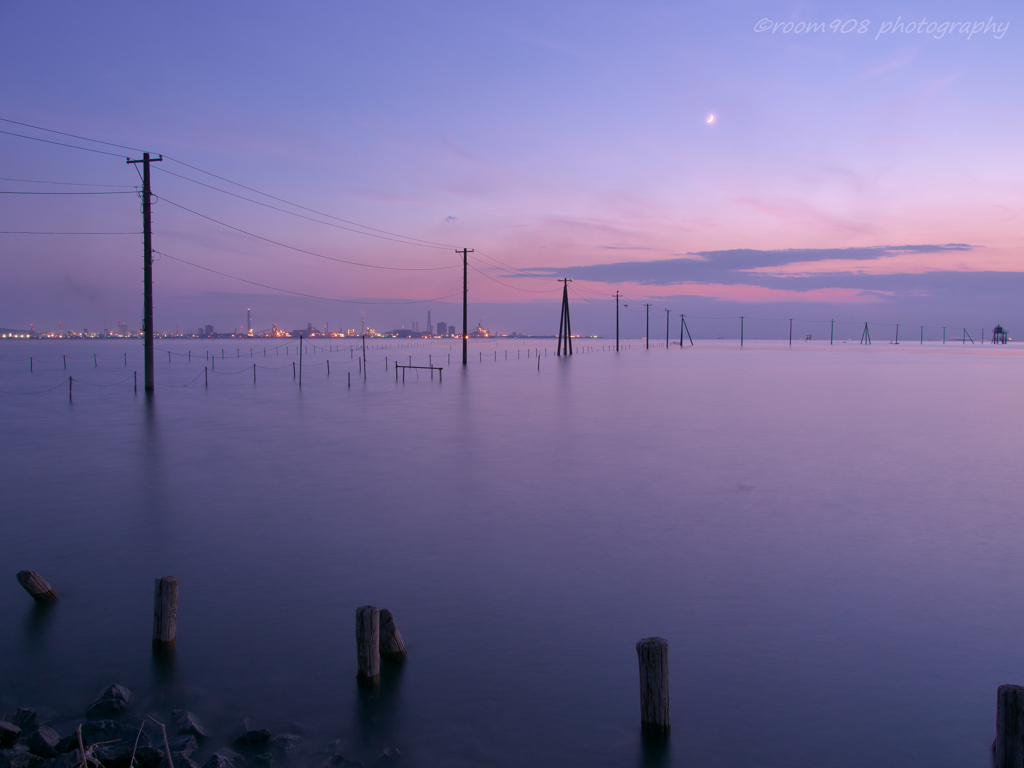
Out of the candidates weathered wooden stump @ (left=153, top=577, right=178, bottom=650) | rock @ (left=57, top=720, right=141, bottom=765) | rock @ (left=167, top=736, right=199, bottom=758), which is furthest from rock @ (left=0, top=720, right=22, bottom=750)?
weathered wooden stump @ (left=153, top=577, right=178, bottom=650)

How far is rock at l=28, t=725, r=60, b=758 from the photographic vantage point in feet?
17.5

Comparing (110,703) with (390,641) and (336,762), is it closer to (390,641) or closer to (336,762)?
(336,762)

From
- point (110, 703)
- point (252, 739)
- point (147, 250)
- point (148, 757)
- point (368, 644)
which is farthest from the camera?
point (147, 250)

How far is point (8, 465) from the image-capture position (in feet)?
55.5

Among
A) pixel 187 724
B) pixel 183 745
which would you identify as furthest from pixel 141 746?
pixel 187 724

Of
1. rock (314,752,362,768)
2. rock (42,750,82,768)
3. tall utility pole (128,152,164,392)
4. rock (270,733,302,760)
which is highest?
tall utility pole (128,152,164,392)

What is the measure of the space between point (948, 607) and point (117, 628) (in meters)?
9.90

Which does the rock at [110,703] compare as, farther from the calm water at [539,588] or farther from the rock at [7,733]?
the rock at [7,733]

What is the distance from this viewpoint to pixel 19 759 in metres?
5.13

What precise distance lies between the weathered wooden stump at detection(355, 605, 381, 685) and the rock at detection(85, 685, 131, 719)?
2.05m

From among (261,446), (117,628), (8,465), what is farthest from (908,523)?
(8,465)

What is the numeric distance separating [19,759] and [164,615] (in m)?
2.08

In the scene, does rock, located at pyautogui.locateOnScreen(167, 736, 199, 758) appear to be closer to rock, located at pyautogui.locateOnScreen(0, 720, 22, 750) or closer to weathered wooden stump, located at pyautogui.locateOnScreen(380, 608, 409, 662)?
rock, located at pyautogui.locateOnScreen(0, 720, 22, 750)

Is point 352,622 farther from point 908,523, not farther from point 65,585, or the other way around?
point 908,523
